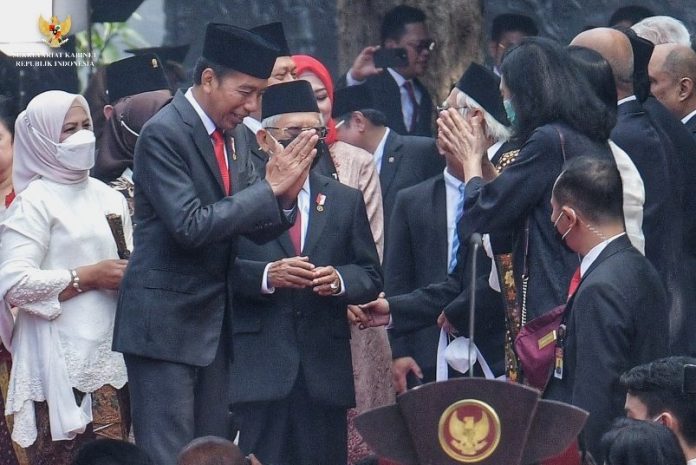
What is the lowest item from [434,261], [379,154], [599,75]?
[434,261]

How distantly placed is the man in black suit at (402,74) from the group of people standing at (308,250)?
7.19 feet

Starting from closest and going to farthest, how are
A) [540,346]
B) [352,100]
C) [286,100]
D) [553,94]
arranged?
[540,346] → [553,94] → [286,100] → [352,100]

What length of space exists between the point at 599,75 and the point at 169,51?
5.54 meters

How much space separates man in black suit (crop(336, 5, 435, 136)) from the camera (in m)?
10.4

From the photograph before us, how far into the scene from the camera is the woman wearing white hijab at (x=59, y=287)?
6609mm

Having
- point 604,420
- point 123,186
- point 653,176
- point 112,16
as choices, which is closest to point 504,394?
point 604,420

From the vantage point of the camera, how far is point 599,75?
246 inches

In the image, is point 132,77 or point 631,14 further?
point 631,14

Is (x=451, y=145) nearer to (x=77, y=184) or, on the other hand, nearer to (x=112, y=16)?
(x=77, y=184)

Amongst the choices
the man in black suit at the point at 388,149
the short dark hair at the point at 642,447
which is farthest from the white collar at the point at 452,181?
the short dark hair at the point at 642,447

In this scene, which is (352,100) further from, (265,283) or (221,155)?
(221,155)

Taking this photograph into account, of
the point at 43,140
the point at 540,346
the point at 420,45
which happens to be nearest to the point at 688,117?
the point at 420,45

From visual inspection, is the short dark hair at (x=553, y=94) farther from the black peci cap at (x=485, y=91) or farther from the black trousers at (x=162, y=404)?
the black trousers at (x=162, y=404)

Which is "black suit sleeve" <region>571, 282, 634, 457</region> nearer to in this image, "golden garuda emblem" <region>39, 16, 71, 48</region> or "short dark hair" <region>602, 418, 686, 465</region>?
"short dark hair" <region>602, 418, 686, 465</region>
